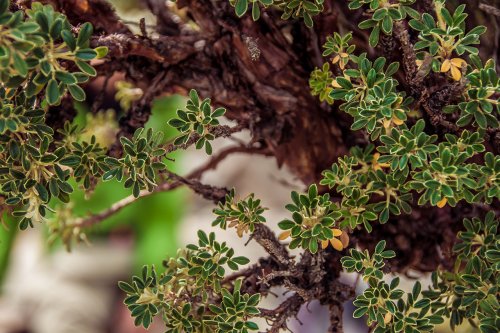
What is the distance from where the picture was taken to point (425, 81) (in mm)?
912

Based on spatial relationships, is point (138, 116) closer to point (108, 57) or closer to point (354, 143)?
point (108, 57)

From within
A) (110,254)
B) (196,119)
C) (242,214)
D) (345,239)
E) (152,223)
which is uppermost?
(196,119)

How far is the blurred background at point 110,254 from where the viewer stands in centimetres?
324

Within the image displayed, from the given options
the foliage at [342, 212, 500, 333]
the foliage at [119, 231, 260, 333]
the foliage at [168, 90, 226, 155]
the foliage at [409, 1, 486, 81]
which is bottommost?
the foliage at [342, 212, 500, 333]

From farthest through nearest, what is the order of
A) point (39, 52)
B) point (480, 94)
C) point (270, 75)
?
point (270, 75) < point (480, 94) < point (39, 52)

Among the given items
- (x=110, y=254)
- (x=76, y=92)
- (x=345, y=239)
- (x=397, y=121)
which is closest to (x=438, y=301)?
(x=345, y=239)

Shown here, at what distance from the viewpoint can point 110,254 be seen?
11.8ft

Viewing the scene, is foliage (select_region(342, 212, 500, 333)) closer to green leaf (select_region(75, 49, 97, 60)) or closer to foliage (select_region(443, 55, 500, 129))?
foliage (select_region(443, 55, 500, 129))

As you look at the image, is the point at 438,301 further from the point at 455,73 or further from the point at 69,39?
the point at 69,39

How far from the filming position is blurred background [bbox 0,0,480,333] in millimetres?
3236

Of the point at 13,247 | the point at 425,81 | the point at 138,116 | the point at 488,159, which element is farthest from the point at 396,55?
the point at 13,247

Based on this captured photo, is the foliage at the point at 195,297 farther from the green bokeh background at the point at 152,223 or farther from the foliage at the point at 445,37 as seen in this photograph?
the green bokeh background at the point at 152,223

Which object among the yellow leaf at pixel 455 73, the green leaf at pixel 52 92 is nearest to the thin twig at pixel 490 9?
the yellow leaf at pixel 455 73

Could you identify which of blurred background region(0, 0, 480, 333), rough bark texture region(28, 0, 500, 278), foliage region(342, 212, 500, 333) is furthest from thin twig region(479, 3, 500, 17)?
blurred background region(0, 0, 480, 333)
